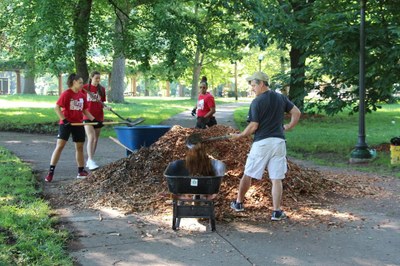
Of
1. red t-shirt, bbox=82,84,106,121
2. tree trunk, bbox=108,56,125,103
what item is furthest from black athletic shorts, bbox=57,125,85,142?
tree trunk, bbox=108,56,125,103

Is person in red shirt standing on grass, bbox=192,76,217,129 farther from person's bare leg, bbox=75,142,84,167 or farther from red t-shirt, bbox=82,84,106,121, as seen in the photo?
person's bare leg, bbox=75,142,84,167

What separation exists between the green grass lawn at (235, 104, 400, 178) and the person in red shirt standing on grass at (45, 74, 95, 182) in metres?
5.09

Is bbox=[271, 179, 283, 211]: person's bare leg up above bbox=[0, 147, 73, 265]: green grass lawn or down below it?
above

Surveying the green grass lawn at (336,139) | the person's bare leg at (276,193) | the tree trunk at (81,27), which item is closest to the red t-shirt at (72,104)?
the person's bare leg at (276,193)

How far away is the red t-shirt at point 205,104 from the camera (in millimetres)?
10742

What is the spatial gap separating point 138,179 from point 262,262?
10.1 feet

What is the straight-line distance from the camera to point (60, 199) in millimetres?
7180

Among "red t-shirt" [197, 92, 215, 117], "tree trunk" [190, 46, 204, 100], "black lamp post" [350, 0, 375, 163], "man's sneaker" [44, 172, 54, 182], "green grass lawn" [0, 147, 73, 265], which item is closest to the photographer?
"green grass lawn" [0, 147, 73, 265]

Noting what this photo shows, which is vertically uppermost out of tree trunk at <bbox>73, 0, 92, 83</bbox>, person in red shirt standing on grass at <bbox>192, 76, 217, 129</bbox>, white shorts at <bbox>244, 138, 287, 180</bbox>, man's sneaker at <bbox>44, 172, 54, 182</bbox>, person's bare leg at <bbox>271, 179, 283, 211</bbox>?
tree trunk at <bbox>73, 0, 92, 83</bbox>

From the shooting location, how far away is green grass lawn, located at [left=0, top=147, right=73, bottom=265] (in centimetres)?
468

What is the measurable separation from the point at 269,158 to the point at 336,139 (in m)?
9.60

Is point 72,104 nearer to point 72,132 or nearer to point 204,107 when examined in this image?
point 72,132

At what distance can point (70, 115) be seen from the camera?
8.61 metres

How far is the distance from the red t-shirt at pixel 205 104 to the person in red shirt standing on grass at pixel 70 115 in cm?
286
